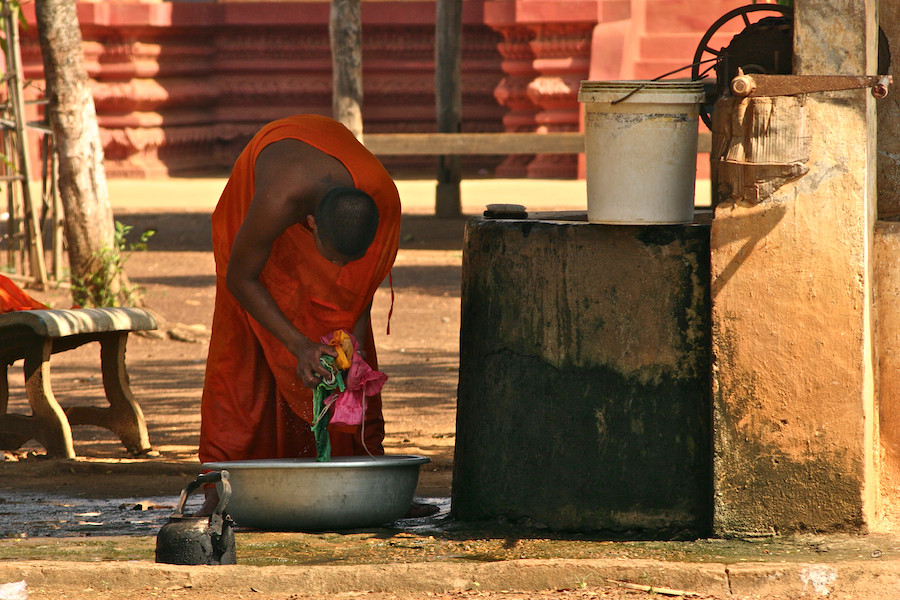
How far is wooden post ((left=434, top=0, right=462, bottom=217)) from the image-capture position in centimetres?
1198

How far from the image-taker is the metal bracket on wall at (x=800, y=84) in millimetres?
3105

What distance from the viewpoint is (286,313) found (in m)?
3.82

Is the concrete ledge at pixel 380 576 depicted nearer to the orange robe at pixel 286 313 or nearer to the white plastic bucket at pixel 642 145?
the orange robe at pixel 286 313

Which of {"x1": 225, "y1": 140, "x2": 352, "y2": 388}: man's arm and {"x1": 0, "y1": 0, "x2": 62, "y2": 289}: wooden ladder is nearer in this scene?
{"x1": 225, "y1": 140, "x2": 352, "y2": 388}: man's arm

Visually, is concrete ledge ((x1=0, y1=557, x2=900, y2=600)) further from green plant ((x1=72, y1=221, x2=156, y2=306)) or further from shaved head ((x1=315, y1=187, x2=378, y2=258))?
green plant ((x1=72, y1=221, x2=156, y2=306))

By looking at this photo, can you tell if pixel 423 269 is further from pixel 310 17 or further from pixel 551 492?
pixel 310 17

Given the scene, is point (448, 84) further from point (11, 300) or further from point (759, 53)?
point (759, 53)

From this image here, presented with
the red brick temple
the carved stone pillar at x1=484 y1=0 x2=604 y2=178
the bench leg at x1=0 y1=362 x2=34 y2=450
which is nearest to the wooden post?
the red brick temple

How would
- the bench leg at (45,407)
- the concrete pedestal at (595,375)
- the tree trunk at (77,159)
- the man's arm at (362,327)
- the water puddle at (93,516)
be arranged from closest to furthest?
the concrete pedestal at (595,375) → the water puddle at (93,516) → the man's arm at (362,327) → the bench leg at (45,407) → the tree trunk at (77,159)

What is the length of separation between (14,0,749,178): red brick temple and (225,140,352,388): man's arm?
1000 centimetres

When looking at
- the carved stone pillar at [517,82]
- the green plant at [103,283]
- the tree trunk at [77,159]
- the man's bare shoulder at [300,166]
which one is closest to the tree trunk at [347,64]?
the tree trunk at [77,159]

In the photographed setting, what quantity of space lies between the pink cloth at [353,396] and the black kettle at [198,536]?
0.53m

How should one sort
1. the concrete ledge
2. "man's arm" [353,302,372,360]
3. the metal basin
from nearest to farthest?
the concrete ledge
the metal basin
"man's arm" [353,302,372,360]

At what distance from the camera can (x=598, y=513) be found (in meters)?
3.46
